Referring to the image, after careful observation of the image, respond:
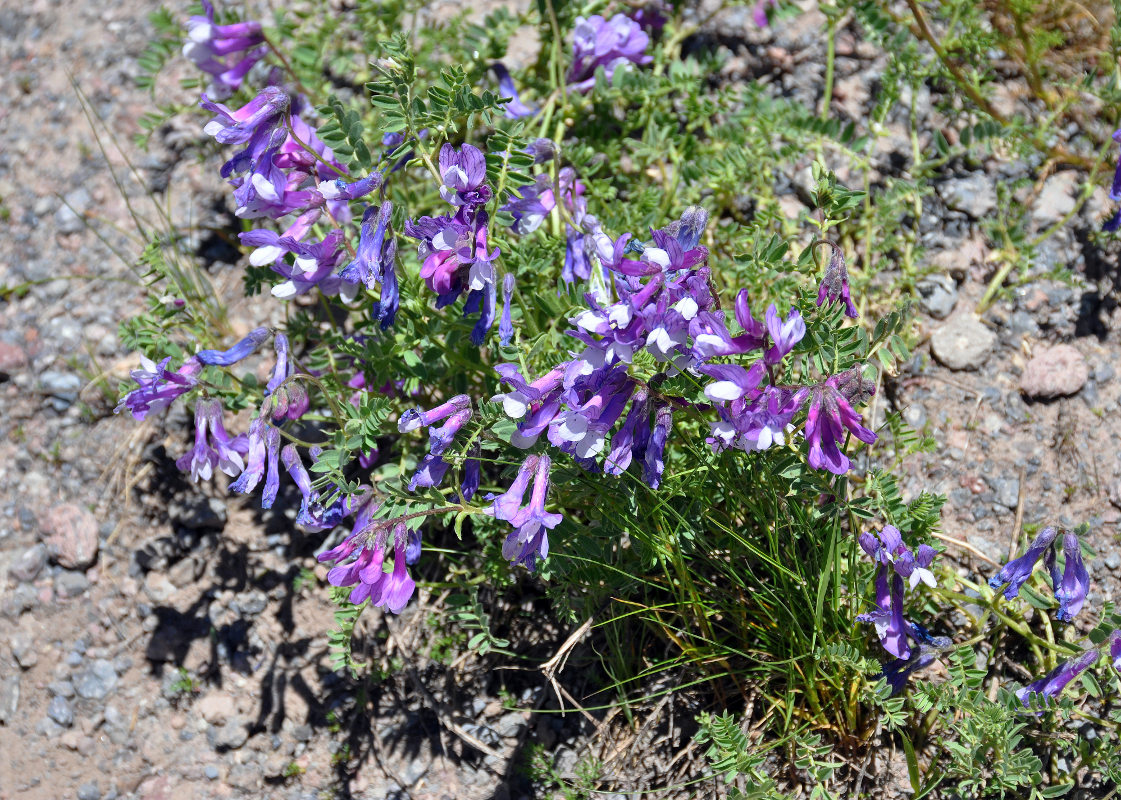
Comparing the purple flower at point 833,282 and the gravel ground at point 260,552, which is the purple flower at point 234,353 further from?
the purple flower at point 833,282

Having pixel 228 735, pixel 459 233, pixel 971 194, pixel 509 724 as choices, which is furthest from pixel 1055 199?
pixel 228 735

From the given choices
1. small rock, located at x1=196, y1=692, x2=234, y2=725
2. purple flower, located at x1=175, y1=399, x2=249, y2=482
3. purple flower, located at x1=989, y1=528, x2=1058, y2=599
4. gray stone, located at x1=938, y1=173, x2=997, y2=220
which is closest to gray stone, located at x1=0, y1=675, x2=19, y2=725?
small rock, located at x1=196, y1=692, x2=234, y2=725

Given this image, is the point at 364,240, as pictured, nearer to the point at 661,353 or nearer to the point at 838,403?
the point at 661,353

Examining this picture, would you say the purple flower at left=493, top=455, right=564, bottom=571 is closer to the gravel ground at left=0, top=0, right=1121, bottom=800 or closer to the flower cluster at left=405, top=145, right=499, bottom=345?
the flower cluster at left=405, top=145, right=499, bottom=345

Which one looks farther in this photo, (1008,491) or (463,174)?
(1008,491)

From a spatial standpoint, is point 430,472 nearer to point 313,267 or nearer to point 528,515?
point 528,515

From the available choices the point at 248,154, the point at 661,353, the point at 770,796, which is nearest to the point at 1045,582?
the point at 770,796

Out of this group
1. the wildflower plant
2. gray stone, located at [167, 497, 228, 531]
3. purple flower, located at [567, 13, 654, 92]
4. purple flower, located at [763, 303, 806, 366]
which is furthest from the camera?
purple flower, located at [567, 13, 654, 92]
